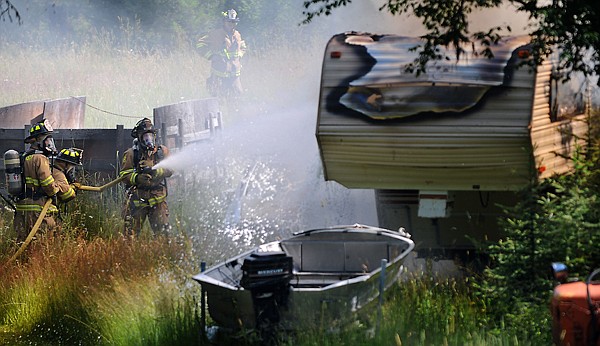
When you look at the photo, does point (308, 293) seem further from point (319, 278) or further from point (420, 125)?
point (420, 125)

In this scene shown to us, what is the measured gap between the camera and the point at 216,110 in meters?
18.1

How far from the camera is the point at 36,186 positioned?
12422 millimetres

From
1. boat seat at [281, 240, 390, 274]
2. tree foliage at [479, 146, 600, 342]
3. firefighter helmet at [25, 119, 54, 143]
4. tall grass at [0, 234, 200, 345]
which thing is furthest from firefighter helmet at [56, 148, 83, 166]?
tree foliage at [479, 146, 600, 342]

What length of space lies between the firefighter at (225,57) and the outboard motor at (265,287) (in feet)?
61.2

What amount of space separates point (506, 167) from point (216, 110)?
26.4 ft

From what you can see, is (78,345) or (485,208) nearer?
(78,345)

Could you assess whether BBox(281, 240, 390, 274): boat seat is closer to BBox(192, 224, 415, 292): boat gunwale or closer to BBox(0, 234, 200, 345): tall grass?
BBox(192, 224, 415, 292): boat gunwale

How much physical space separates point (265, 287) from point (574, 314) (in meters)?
2.97

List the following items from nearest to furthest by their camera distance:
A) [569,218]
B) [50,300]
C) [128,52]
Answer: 1. [569,218]
2. [50,300]
3. [128,52]

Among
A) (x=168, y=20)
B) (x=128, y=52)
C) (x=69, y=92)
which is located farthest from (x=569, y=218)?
(x=168, y=20)

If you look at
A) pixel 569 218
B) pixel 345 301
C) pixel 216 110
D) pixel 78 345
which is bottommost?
pixel 78 345

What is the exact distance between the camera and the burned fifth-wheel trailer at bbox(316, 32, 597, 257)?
10.9 m

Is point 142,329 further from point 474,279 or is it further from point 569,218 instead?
point 569,218

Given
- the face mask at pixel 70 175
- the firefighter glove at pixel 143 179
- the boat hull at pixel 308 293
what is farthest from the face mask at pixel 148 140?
the boat hull at pixel 308 293
